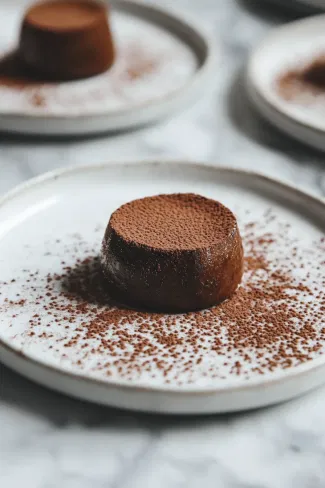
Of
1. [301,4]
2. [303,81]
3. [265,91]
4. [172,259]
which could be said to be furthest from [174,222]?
[301,4]

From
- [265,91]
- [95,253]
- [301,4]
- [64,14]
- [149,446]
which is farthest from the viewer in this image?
[301,4]

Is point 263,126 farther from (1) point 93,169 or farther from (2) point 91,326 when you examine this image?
(2) point 91,326

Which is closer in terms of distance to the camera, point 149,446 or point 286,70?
point 149,446

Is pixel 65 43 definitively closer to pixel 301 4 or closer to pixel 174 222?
pixel 174 222

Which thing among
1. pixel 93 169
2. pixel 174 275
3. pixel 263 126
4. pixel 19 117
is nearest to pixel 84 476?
pixel 174 275

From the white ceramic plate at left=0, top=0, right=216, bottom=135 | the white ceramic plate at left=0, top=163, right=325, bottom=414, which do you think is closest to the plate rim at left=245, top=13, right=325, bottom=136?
the white ceramic plate at left=0, top=0, right=216, bottom=135

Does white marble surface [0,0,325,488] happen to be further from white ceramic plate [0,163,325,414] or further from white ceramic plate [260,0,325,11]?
white ceramic plate [260,0,325,11]

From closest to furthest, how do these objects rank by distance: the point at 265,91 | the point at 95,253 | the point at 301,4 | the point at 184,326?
the point at 184,326, the point at 95,253, the point at 265,91, the point at 301,4
